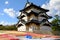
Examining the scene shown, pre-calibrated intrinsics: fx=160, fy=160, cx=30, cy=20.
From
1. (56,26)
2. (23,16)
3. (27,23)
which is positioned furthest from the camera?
(56,26)

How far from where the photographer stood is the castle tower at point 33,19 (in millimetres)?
33656

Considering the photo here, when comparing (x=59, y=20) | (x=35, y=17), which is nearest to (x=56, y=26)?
(x=59, y=20)

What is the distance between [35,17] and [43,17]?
7.27 ft

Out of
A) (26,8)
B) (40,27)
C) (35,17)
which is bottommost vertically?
(40,27)

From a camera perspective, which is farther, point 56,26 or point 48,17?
point 56,26

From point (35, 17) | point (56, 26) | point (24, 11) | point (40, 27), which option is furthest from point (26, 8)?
point (56, 26)

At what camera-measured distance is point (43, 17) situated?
35750 mm

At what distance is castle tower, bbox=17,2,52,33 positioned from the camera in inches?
1325

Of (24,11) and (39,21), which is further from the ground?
(24,11)

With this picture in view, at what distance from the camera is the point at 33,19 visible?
3350 centimetres

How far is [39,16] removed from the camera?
115ft

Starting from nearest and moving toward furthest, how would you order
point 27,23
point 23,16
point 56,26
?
point 27,23, point 23,16, point 56,26

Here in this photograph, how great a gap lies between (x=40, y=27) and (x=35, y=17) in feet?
7.89

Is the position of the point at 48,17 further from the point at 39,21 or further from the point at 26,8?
the point at 26,8
